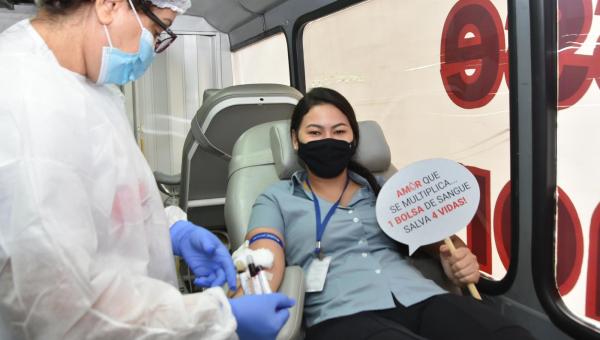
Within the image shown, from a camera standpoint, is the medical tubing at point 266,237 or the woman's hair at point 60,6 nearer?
the woman's hair at point 60,6

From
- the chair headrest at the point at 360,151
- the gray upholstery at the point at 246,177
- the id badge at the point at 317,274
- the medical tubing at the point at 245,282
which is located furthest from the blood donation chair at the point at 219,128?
the medical tubing at the point at 245,282

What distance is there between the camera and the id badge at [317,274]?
163cm

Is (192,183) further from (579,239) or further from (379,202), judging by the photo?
(579,239)

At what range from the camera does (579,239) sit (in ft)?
6.10

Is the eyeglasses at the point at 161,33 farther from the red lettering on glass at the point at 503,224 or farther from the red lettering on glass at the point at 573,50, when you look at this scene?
the red lettering on glass at the point at 503,224

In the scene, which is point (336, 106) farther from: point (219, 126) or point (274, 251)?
point (219, 126)

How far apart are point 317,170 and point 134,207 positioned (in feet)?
3.23

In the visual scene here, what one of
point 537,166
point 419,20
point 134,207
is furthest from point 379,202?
point 419,20

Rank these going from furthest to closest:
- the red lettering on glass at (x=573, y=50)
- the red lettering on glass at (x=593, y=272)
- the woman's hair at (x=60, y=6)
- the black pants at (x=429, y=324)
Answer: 1. the red lettering on glass at (x=593, y=272)
2. the red lettering on glass at (x=573, y=50)
3. the black pants at (x=429, y=324)
4. the woman's hair at (x=60, y=6)

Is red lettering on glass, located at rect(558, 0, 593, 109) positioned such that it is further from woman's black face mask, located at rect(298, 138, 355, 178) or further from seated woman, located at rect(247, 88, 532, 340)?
woman's black face mask, located at rect(298, 138, 355, 178)

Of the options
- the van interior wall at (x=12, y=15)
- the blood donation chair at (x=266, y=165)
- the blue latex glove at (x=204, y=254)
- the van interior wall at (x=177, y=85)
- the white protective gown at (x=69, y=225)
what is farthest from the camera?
the van interior wall at (x=177, y=85)

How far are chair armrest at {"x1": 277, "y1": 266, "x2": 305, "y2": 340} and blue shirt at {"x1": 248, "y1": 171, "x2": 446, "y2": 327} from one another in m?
0.11

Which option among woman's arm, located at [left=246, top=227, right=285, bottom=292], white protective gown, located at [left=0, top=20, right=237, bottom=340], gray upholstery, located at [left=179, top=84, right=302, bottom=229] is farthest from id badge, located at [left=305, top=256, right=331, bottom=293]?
gray upholstery, located at [left=179, top=84, right=302, bottom=229]

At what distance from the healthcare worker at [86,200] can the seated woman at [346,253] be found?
527 millimetres
